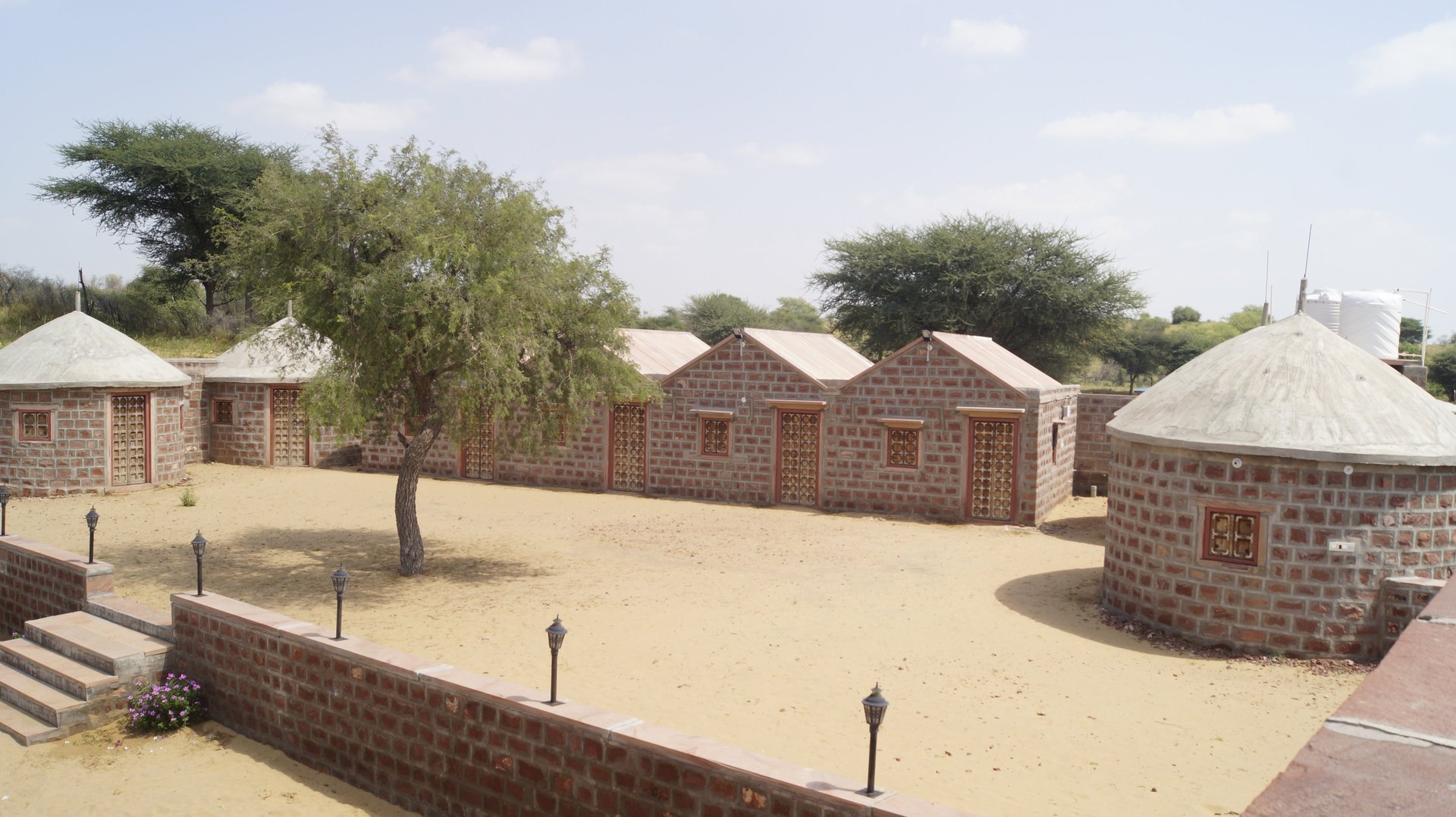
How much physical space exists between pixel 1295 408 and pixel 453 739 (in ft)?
29.0

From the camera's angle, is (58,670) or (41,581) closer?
(58,670)

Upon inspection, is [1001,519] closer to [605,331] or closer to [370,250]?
[605,331]

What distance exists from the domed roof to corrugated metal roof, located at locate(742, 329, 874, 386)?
8.06 meters

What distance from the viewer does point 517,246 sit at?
12.3m

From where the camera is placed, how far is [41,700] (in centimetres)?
973

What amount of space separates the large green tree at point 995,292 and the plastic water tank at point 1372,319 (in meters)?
16.0

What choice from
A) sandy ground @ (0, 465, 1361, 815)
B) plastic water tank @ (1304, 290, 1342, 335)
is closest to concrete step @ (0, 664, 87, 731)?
sandy ground @ (0, 465, 1361, 815)

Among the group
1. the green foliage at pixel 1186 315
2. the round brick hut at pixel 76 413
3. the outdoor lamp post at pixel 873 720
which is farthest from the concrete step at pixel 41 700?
the green foliage at pixel 1186 315

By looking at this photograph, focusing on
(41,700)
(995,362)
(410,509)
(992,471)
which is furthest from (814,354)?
(41,700)

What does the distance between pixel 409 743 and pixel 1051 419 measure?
538 inches

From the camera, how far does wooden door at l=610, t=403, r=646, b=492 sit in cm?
2053

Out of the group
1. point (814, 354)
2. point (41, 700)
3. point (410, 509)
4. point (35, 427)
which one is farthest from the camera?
point (814, 354)

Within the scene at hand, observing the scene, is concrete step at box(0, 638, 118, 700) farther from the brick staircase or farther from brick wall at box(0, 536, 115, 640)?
brick wall at box(0, 536, 115, 640)

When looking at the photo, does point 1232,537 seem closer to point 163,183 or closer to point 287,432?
point 287,432
